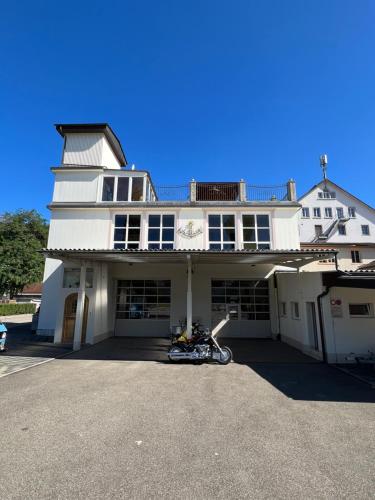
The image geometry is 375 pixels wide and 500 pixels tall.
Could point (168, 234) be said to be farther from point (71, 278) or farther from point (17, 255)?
point (17, 255)

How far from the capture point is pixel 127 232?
13.8m

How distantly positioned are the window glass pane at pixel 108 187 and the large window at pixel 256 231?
7.53 m

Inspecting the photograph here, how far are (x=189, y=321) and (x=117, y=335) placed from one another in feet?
21.4

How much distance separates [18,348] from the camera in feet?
33.4

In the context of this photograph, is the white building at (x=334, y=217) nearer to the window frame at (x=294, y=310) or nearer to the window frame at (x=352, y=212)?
the window frame at (x=352, y=212)

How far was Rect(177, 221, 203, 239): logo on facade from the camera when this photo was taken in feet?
44.4

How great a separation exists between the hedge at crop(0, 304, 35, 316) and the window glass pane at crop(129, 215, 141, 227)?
2030 centimetres

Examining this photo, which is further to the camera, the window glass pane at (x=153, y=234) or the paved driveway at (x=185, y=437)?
the window glass pane at (x=153, y=234)

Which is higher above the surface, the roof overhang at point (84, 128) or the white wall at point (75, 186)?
the roof overhang at point (84, 128)

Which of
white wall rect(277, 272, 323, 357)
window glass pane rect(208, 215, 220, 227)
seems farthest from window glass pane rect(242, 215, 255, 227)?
white wall rect(277, 272, 323, 357)

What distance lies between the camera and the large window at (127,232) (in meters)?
13.6

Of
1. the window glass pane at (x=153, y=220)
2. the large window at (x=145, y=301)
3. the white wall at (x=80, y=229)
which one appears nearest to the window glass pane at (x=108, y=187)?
the white wall at (x=80, y=229)

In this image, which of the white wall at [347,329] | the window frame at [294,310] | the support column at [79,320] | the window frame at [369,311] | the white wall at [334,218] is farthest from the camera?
the white wall at [334,218]

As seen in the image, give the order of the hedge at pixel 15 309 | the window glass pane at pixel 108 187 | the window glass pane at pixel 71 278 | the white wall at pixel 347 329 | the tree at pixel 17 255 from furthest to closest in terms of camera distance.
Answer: the tree at pixel 17 255, the hedge at pixel 15 309, the window glass pane at pixel 108 187, the window glass pane at pixel 71 278, the white wall at pixel 347 329
